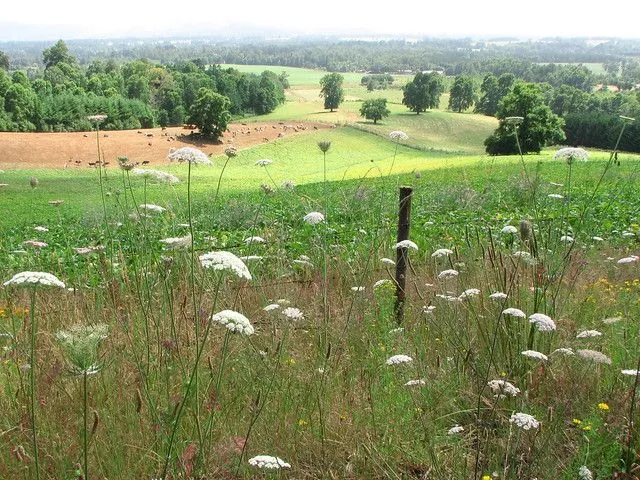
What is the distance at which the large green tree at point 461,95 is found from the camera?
130750 mm

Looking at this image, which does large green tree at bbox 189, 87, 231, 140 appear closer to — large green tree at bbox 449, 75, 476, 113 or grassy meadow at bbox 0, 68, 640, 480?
large green tree at bbox 449, 75, 476, 113

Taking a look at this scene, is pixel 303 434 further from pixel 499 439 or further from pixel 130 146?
pixel 130 146

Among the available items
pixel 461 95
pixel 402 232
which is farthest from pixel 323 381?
pixel 461 95

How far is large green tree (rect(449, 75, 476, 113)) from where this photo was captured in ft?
429

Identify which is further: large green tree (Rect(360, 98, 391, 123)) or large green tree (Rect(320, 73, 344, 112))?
large green tree (Rect(320, 73, 344, 112))

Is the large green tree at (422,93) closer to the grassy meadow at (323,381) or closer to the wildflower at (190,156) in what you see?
the grassy meadow at (323,381)

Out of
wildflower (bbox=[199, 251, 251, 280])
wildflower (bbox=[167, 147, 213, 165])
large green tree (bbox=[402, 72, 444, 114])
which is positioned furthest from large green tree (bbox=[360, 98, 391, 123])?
wildflower (bbox=[199, 251, 251, 280])

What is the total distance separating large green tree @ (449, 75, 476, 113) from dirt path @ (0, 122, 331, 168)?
49983mm

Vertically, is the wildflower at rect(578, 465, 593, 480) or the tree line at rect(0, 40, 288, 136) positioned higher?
the wildflower at rect(578, 465, 593, 480)

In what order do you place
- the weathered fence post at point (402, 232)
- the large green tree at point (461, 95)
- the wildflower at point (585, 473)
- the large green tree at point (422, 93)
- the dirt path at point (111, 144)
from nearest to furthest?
the wildflower at point (585, 473), the weathered fence post at point (402, 232), the dirt path at point (111, 144), the large green tree at point (422, 93), the large green tree at point (461, 95)

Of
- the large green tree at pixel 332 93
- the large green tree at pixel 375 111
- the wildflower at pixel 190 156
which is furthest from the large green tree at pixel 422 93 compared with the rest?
the wildflower at pixel 190 156

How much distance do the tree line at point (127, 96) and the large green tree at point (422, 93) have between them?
26239 mm

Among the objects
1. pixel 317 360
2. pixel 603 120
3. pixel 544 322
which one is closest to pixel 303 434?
pixel 317 360

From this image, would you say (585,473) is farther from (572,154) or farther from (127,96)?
(127,96)
